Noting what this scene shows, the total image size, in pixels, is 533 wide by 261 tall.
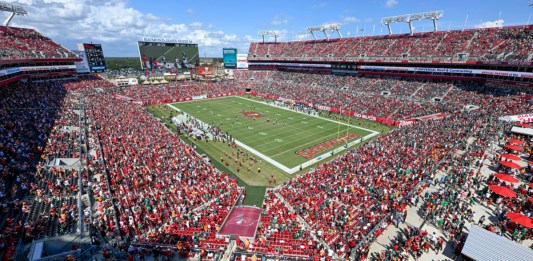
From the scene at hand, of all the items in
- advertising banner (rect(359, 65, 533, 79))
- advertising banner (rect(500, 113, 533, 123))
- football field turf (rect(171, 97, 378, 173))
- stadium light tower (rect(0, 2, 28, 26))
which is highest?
stadium light tower (rect(0, 2, 28, 26))

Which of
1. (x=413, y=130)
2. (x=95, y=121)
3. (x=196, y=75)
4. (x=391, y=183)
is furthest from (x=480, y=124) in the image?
(x=196, y=75)

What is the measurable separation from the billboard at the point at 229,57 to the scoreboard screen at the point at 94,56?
108ft

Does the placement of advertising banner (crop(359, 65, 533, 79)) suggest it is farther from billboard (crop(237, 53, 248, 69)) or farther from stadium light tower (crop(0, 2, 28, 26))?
stadium light tower (crop(0, 2, 28, 26))

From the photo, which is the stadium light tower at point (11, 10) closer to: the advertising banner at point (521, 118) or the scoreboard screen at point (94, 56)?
the scoreboard screen at point (94, 56)

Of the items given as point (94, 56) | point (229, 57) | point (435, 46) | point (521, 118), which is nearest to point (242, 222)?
point (521, 118)

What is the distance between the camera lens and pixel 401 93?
145ft

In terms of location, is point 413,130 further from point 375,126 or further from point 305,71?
point 305,71

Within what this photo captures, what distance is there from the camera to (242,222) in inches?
555

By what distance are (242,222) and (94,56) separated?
227 ft

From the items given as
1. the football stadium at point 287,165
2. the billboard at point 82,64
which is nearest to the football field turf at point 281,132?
the football stadium at point 287,165

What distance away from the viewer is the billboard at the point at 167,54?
6418cm

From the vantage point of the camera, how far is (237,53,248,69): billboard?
83062 mm

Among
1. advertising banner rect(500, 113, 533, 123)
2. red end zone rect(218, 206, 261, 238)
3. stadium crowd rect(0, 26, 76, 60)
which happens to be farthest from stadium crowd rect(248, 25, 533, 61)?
stadium crowd rect(0, 26, 76, 60)

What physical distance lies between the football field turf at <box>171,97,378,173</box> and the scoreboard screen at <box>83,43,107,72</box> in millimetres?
32032
